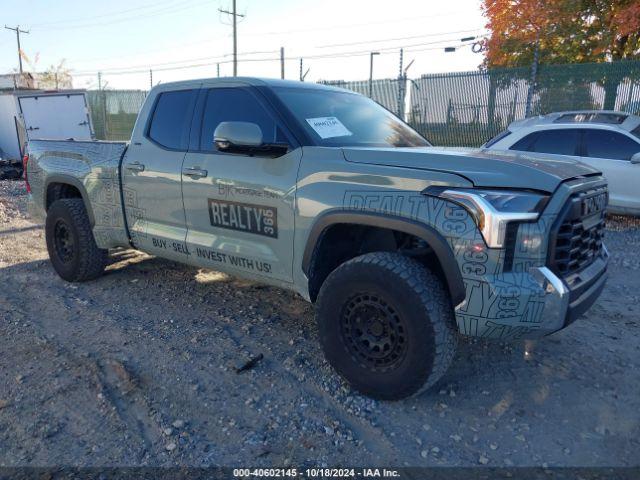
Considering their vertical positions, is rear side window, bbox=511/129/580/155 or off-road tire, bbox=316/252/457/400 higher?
rear side window, bbox=511/129/580/155

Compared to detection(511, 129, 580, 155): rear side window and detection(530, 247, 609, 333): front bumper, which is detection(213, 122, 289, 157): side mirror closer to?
detection(530, 247, 609, 333): front bumper

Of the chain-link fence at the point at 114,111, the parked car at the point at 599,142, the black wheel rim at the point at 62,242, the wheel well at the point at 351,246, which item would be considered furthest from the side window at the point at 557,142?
the chain-link fence at the point at 114,111

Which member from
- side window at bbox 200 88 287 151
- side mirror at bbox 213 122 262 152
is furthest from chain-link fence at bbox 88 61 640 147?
side mirror at bbox 213 122 262 152

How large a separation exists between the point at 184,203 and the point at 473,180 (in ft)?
7.52

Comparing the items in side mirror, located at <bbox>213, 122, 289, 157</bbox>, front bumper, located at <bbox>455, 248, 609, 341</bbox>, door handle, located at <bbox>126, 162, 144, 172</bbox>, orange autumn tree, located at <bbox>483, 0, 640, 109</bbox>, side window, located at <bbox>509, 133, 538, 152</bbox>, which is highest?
orange autumn tree, located at <bbox>483, 0, 640, 109</bbox>

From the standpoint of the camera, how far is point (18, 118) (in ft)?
50.0

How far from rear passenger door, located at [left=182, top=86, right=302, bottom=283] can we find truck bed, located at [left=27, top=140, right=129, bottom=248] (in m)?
0.99

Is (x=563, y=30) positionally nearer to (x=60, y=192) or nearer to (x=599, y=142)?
(x=599, y=142)

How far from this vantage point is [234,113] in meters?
3.90

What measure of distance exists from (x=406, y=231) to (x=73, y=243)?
12.1 feet

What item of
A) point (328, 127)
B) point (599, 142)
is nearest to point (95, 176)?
point (328, 127)

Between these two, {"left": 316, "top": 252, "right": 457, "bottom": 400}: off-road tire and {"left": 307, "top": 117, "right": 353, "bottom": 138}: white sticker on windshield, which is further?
{"left": 307, "top": 117, "right": 353, "bottom": 138}: white sticker on windshield

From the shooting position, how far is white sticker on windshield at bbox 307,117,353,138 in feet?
11.5

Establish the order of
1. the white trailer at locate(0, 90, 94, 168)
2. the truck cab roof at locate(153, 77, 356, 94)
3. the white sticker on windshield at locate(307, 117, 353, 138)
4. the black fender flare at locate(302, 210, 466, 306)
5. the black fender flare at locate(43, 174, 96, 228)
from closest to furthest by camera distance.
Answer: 1. the black fender flare at locate(302, 210, 466, 306)
2. the white sticker on windshield at locate(307, 117, 353, 138)
3. the truck cab roof at locate(153, 77, 356, 94)
4. the black fender flare at locate(43, 174, 96, 228)
5. the white trailer at locate(0, 90, 94, 168)
